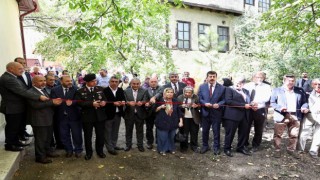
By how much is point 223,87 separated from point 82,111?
3.29m

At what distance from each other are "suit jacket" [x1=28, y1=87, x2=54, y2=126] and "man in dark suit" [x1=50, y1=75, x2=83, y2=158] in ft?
1.44

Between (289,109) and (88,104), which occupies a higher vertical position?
(88,104)

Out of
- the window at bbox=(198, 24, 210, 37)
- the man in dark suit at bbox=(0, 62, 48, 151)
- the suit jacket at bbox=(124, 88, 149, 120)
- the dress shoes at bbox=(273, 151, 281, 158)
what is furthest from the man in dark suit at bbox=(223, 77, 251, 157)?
the window at bbox=(198, 24, 210, 37)

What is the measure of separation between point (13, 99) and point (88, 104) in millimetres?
1426

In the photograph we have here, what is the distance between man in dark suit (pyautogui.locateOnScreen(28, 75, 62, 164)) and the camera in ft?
17.5

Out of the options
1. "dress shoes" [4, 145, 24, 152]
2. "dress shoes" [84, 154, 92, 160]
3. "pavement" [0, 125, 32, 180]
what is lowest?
"dress shoes" [84, 154, 92, 160]

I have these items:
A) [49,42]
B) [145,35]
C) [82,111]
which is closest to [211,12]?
[145,35]

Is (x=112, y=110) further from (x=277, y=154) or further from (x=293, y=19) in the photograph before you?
(x=293, y=19)

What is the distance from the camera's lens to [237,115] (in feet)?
21.0

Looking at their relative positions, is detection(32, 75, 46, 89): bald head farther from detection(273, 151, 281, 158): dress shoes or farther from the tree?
the tree

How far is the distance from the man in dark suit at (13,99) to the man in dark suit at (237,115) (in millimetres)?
4014

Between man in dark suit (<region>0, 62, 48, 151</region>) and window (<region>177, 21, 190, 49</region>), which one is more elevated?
window (<region>177, 21, 190, 49</region>)

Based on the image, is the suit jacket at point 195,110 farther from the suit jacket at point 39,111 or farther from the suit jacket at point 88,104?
the suit jacket at point 39,111

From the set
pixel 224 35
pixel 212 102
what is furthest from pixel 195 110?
pixel 224 35
